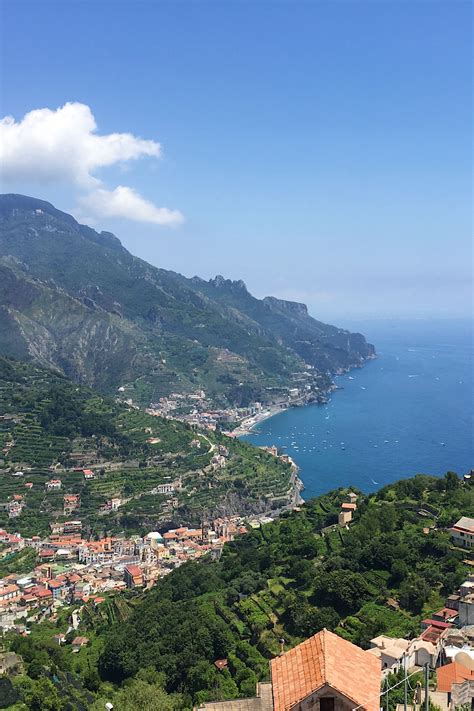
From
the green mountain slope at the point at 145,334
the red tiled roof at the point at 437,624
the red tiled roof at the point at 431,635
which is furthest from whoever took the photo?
the green mountain slope at the point at 145,334

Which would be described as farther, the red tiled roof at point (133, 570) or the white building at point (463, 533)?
the red tiled roof at point (133, 570)

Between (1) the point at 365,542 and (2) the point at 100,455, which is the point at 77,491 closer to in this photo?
(2) the point at 100,455

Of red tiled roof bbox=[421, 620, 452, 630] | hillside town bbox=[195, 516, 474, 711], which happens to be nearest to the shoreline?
hillside town bbox=[195, 516, 474, 711]

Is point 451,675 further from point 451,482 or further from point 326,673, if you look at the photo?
point 451,482

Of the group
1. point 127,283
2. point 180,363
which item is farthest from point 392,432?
point 127,283

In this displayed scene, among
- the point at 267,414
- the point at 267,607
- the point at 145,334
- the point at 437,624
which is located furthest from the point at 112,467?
the point at 145,334

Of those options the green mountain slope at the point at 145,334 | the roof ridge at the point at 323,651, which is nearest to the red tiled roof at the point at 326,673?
the roof ridge at the point at 323,651

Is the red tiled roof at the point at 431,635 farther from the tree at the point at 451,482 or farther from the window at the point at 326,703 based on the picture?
the tree at the point at 451,482
